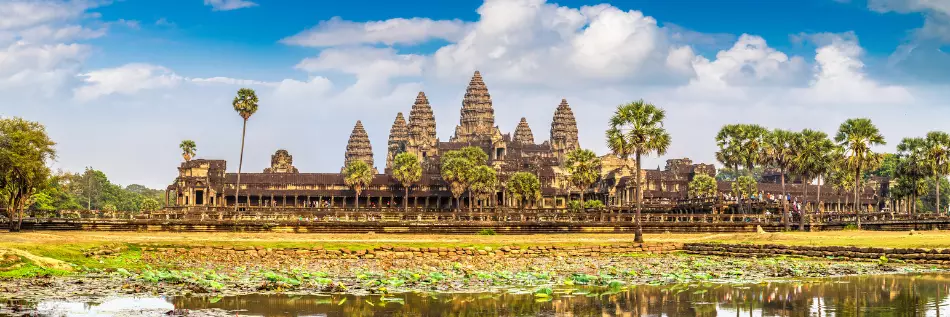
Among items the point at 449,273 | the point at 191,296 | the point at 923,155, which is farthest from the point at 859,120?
the point at 191,296

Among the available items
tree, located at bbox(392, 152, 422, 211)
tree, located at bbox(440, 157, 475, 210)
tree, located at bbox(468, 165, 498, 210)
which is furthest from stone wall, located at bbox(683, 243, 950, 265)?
tree, located at bbox(392, 152, 422, 211)

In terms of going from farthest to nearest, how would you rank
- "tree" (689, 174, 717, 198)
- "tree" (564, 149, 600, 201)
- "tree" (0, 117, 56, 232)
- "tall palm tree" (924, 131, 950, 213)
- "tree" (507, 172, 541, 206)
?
"tree" (689, 174, 717, 198)
"tree" (507, 172, 541, 206)
"tree" (564, 149, 600, 201)
"tall palm tree" (924, 131, 950, 213)
"tree" (0, 117, 56, 232)

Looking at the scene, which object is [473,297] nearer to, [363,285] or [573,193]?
[363,285]

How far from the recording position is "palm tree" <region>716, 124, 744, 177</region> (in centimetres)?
9296

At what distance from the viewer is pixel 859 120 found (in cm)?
7731

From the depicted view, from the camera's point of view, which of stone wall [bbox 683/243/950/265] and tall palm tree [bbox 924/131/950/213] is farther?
tall palm tree [bbox 924/131/950/213]

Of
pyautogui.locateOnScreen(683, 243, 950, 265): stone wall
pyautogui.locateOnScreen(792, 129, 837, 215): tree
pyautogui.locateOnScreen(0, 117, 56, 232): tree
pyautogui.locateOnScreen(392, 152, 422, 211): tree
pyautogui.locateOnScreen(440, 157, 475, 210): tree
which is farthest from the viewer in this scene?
pyautogui.locateOnScreen(392, 152, 422, 211): tree

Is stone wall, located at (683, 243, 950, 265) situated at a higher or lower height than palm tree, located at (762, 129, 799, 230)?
lower

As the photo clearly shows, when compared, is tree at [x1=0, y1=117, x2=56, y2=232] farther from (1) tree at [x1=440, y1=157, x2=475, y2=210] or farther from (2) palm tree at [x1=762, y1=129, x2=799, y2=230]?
(1) tree at [x1=440, y1=157, x2=475, y2=210]

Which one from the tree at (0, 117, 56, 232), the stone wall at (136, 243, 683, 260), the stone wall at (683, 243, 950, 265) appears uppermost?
the tree at (0, 117, 56, 232)

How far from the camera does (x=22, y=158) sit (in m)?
64.1

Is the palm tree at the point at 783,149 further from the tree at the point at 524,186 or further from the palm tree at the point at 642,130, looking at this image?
the tree at the point at 524,186

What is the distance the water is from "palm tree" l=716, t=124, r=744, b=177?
63.5m

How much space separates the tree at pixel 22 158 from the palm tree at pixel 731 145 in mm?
56205
